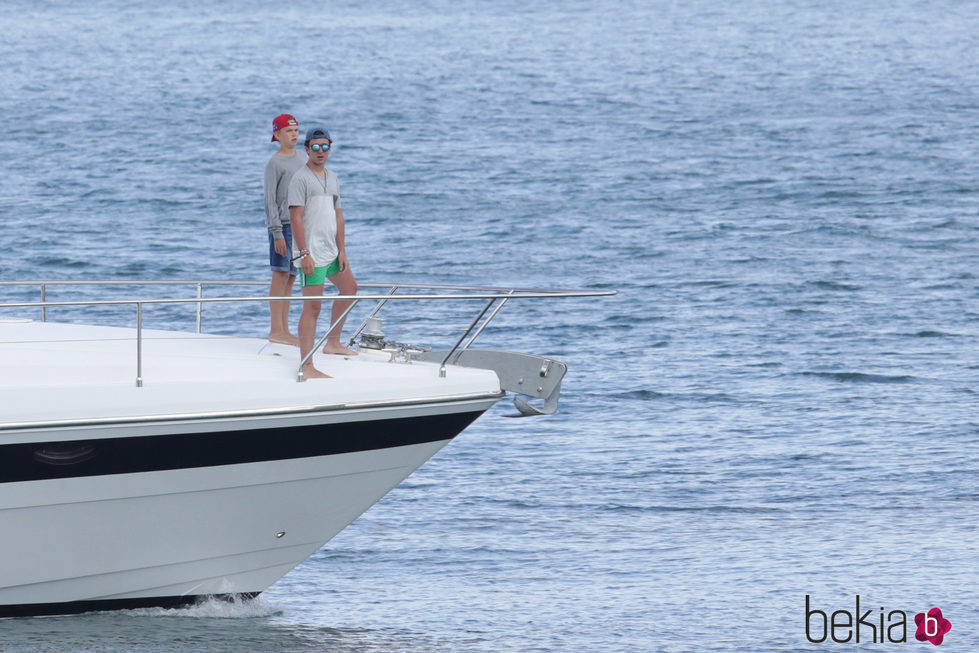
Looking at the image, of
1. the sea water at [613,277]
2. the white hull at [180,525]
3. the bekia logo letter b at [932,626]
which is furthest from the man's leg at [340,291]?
the bekia logo letter b at [932,626]

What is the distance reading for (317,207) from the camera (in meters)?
8.65

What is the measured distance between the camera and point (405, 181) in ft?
116

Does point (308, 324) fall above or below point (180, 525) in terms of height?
above

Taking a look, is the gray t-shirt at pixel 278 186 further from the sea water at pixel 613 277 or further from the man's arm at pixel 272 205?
the sea water at pixel 613 277

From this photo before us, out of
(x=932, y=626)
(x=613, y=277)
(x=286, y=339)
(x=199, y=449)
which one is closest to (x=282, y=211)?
(x=286, y=339)

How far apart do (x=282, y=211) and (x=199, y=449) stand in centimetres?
170

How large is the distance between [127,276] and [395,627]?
1649 centimetres

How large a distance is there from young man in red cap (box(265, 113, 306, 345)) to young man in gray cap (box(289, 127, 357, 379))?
37cm

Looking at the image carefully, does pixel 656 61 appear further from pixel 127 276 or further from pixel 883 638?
pixel 883 638

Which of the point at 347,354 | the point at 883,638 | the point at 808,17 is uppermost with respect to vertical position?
the point at 347,354

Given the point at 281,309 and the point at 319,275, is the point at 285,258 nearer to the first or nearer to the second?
the point at 281,309

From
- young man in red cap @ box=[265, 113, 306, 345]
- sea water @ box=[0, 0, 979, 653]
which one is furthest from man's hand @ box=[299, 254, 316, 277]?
sea water @ box=[0, 0, 979, 653]

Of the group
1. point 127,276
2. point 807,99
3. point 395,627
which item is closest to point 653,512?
point 395,627

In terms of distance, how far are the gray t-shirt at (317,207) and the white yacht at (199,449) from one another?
0.38 m
